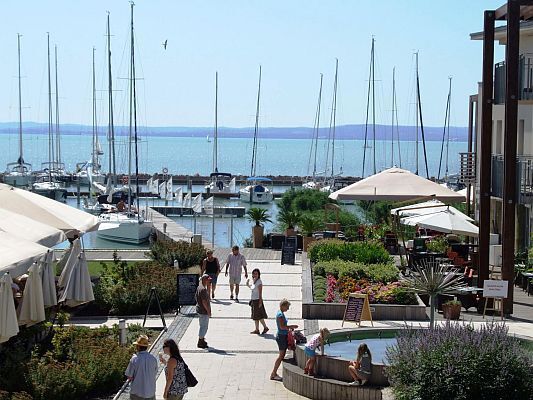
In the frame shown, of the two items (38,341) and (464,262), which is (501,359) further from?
(464,262)

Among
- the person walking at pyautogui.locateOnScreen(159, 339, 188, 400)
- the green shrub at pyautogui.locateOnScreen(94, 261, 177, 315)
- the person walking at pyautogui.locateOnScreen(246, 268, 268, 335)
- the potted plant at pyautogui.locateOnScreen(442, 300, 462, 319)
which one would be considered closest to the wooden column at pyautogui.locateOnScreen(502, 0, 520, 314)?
the potted plant at pyautogui.locateOnScreen(442, 300, 462, 319)

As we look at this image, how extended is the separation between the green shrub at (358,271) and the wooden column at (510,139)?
10.7ft

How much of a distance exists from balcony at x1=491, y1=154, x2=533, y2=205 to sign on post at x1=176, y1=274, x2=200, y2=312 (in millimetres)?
7764

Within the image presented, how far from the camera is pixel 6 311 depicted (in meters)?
16.3

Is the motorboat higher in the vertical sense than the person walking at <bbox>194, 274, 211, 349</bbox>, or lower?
lower

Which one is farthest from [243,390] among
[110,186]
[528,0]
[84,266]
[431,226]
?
[110,186]

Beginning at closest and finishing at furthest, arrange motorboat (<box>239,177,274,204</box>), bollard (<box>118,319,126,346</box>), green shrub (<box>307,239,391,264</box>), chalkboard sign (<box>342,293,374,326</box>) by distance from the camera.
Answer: bollard (<box>118,319,126,346</box>) → chalkboard sign (<box>342,293,374,326</box>) → green shrub (<box>307,239,391,264</box>) → motorboat (<box>239,177,274,204</box>)

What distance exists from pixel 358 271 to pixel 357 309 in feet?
16.5

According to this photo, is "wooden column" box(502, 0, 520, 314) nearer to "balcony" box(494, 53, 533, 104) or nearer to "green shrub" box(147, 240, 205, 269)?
"balcony" box(494, 53, 533, 104)

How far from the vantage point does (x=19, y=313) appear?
18.8m

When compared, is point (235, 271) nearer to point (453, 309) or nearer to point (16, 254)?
point (453, 309)

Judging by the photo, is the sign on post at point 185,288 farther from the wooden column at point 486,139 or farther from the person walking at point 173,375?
the person walking at point 173,375

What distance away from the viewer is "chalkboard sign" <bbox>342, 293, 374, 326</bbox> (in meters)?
22.3

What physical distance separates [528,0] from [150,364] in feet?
44.1
